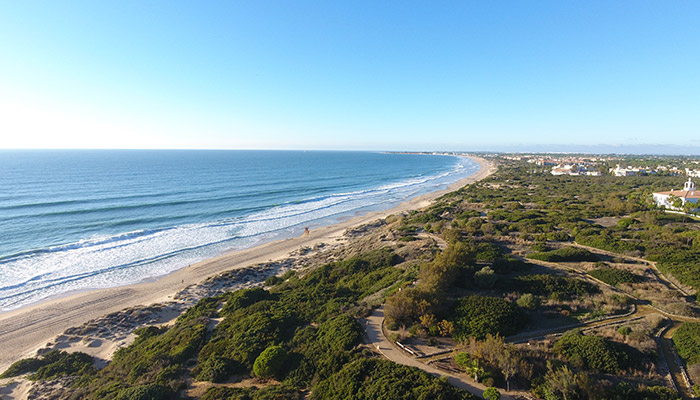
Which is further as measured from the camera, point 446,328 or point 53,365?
point 53,365

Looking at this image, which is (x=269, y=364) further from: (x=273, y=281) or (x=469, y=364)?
(x=273, y=281)

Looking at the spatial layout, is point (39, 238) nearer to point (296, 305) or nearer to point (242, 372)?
point (296, 305)

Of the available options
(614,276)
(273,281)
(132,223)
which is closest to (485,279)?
(614,276)

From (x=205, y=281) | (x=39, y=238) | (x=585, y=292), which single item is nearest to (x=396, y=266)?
(x=585, y=292)

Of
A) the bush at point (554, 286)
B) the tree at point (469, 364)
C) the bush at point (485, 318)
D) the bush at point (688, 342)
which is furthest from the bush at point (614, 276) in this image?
the tree at point (469, 364)

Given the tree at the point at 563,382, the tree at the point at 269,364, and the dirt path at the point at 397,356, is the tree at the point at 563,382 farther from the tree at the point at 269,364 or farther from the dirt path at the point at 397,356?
the tree at the point at 269,364
